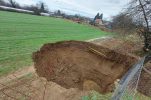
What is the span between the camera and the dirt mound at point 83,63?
42.8ft

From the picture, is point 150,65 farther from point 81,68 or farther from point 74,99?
point 74,99

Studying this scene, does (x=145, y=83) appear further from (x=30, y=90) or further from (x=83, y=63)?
(x=30, y=90)

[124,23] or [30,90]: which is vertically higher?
[30,90]

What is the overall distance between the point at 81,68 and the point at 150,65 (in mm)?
4294

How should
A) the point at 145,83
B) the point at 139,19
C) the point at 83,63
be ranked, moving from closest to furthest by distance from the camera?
the point at 145,83, the point at 83,63, the point at 139,19

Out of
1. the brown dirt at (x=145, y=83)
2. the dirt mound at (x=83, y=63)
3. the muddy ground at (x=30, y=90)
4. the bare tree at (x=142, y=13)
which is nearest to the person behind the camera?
the muddy ground at (x=30, y=90)

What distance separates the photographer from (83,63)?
14.8 m

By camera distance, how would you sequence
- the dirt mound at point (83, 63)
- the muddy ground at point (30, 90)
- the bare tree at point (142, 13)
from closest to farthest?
the muddy ground at point (30, 90)
the dirt mound at point (83, 63)
the bare tree at point (142, 13)

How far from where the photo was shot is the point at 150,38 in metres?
21.7

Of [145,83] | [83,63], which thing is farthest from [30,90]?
[83,63]

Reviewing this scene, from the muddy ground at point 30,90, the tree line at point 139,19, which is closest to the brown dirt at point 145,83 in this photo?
the muddy ground at point 30,90

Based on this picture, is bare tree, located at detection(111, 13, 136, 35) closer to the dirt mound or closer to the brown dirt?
the dirt mound

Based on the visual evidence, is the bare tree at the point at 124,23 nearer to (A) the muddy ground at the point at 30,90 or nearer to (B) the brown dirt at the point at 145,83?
(B) the brown dirt at the point at 145,83

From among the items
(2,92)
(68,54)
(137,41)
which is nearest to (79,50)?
(68,54)
